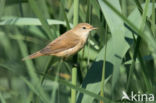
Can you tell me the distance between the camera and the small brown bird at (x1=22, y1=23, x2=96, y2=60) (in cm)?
273

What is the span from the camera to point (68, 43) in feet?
9.51

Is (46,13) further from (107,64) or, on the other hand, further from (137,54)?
(137,54)

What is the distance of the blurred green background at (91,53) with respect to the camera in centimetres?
188

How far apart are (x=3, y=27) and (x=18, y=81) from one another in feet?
1.94

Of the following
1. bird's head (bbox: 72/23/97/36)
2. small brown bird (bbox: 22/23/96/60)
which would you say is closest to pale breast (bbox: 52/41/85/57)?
small brown bird (bbox: 22/23/96/60)

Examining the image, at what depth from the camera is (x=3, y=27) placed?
3494mm

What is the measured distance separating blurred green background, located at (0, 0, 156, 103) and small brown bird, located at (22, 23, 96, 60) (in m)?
0.06

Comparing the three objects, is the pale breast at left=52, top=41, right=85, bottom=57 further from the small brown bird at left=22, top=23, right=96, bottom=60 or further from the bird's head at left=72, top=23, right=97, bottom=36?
the bird's head at left=72, top=23, right=97, bottom=36

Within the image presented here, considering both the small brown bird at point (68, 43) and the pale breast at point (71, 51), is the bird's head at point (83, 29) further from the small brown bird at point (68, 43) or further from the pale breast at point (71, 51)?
the pale breast at point (71, 51)

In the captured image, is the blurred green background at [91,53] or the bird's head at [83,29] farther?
the bird's head at [83,29]

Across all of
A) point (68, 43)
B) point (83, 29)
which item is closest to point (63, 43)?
point (68, 43)

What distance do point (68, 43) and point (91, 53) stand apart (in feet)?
0.72

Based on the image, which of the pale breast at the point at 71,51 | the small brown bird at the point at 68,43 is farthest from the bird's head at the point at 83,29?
the pale breast at the point at 71,51

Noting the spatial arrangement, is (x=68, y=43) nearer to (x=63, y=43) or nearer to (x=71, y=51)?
(x=63, y=43)
